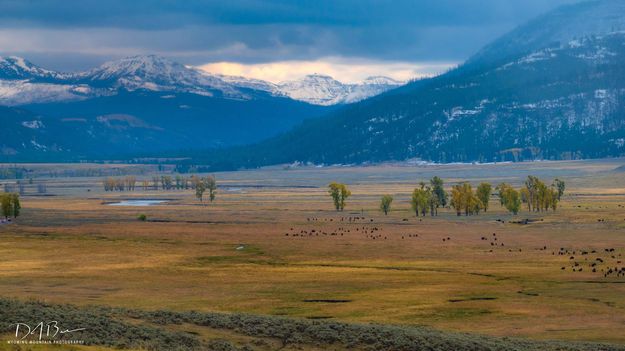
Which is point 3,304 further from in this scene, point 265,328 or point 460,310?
point 460,310

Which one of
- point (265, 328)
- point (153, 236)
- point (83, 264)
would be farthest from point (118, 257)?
point (265, 328)

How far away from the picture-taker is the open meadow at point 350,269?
Answer: 265 feet

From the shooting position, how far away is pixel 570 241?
138m

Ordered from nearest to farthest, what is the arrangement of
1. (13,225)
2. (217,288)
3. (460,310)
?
1. (460,310)
2. (217,288)
3. (13,225)

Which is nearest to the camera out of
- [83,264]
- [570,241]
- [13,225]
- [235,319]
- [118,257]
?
[235,319]

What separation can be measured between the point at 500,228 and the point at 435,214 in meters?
37.8

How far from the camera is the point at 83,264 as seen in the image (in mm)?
116062

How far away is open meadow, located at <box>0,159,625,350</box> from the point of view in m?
80.7

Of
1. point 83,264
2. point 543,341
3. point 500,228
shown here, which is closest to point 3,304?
point 543,341

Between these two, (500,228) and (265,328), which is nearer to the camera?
(265,328)

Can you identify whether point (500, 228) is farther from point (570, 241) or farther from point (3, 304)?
point (3, 304)

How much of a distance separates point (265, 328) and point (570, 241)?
266ft

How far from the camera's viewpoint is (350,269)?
111312 mm

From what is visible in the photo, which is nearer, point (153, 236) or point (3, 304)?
point (3, 304)
